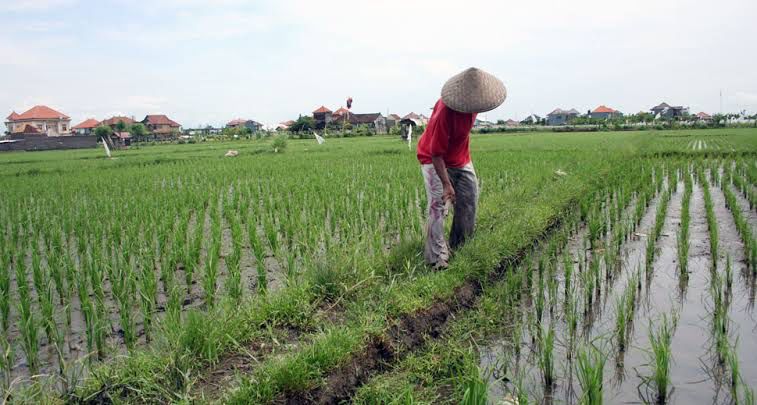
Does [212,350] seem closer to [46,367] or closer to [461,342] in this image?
[46,367]

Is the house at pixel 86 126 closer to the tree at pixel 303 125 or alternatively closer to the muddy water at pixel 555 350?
the tree at pixel 303 125

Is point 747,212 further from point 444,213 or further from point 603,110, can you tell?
point 603,110

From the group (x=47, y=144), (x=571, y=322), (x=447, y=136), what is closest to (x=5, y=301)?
(x=447, y=136)

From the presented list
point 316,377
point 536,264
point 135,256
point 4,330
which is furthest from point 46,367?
point 536,264

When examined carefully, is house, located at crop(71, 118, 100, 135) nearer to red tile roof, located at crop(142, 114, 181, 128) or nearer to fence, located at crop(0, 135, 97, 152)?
red tile roof, located at crop(142, 114, 181, 128)

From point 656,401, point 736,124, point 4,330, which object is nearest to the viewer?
point 656,401

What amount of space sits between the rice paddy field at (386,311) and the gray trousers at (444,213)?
15cm

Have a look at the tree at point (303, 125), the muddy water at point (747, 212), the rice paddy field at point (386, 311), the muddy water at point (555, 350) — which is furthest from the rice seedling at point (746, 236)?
the tree at point (303, 125)

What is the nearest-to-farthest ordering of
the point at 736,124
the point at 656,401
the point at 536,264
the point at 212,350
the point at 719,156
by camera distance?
the point at 656,401
the point at 212,350
the point at 536,264
the point at 719,156
the point at 736,124

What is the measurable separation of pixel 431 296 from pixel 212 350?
126 cm

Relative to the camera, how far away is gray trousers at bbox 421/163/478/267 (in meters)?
3.77

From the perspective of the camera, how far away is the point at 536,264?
13.9 feet

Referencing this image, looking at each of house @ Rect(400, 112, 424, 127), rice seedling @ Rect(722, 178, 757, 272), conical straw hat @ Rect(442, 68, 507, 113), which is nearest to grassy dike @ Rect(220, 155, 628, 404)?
conical straw hat @ Rect(442, 68, 507, 113)

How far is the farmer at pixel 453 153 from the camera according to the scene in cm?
345
